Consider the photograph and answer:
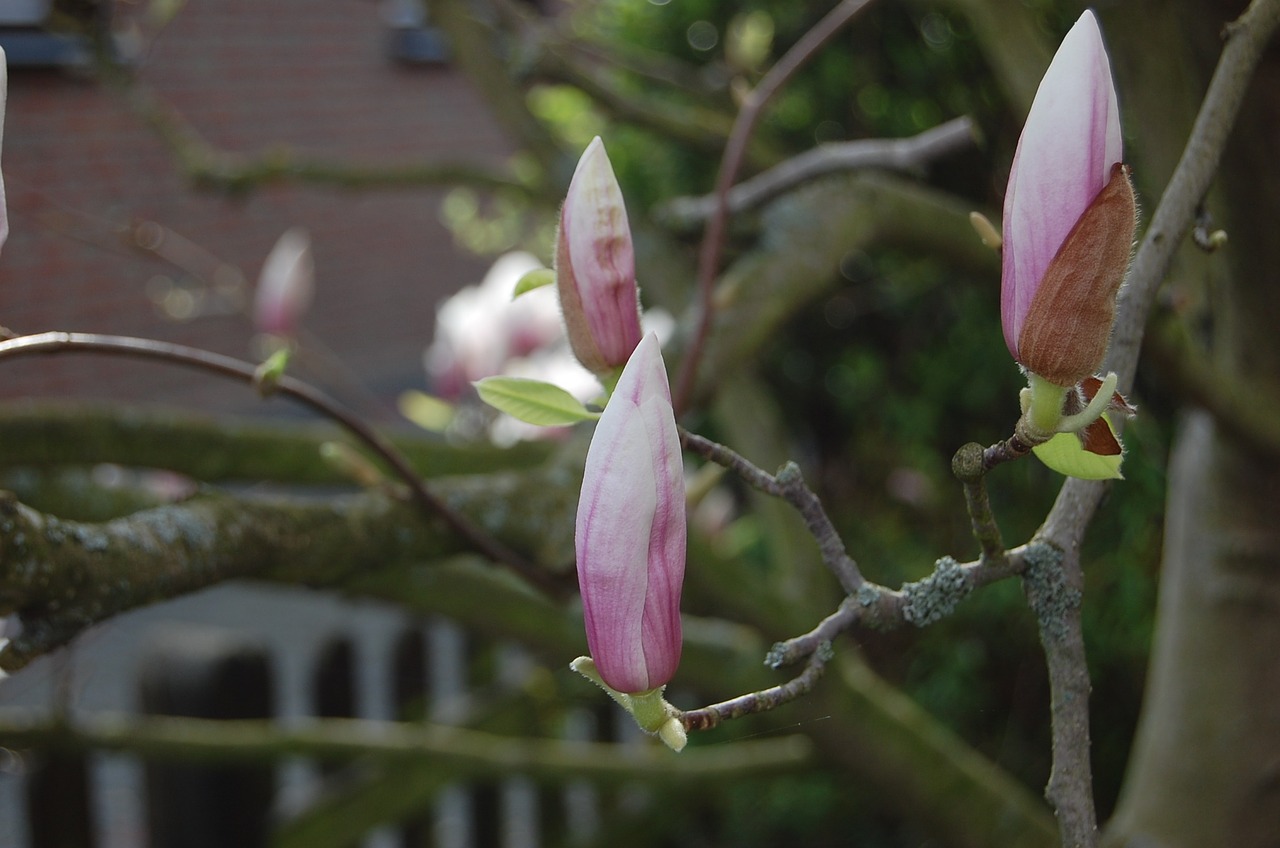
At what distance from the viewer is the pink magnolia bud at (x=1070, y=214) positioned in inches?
13.9

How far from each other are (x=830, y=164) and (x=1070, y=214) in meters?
0.68

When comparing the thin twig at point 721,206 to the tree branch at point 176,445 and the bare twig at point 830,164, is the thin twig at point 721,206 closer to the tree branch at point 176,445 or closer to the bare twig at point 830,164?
the bare twig at point 830,164

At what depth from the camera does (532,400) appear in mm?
516

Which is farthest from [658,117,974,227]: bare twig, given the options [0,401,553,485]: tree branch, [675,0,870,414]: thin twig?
[0,401,553,485]: tree branch

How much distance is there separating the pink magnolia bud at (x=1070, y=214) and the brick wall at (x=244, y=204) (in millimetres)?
3561

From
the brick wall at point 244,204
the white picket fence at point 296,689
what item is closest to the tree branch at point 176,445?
the white picket fence at point 296,689

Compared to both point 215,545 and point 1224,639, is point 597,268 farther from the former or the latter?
point 1224,639

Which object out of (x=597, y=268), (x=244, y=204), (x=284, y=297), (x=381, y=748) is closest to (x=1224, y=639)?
(x=597, y=268)

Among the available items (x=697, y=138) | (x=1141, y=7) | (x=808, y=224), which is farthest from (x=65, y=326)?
(x=1141, y=7)

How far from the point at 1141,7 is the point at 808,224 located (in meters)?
0.33

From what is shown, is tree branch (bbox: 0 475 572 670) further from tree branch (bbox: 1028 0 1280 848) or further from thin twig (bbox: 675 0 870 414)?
tree branch (bbox: 1028 0 1280 848)

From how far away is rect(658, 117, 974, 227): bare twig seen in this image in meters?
0.91

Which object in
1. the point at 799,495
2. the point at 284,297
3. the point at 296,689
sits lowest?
the point at 296,689

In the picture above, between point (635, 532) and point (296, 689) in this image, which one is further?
point (296, 689)
